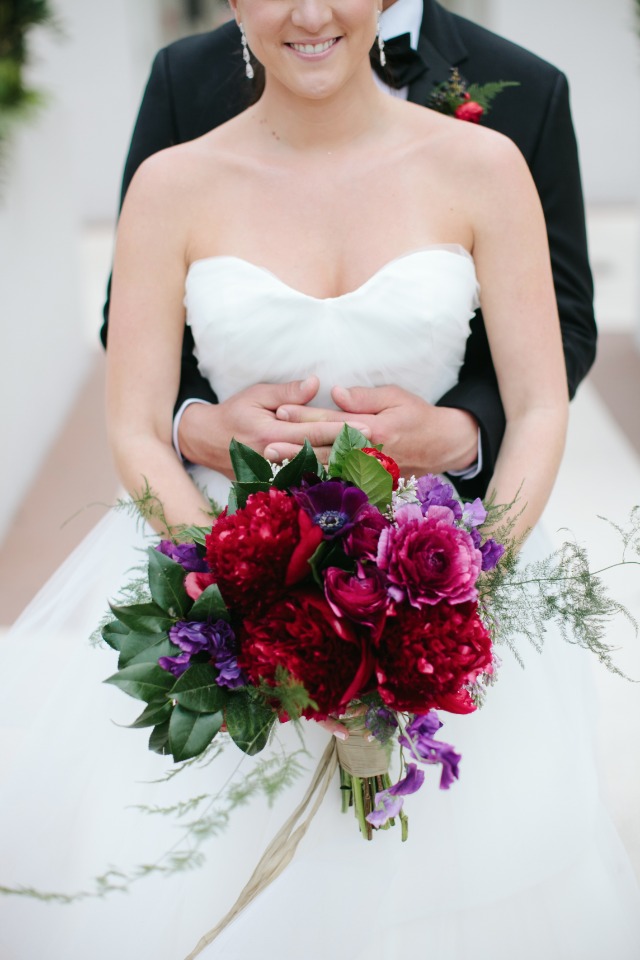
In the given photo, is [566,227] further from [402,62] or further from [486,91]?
[402,62]

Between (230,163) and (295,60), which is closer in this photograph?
(295,60)

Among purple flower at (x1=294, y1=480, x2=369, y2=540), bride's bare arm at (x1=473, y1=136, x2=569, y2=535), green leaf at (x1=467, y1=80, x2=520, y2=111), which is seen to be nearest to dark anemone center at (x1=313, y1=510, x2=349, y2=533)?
purple flower at (x1=294, y1=480, x2=369, y2=540)

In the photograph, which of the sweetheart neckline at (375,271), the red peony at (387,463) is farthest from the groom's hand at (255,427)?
the red peony at (387,463)

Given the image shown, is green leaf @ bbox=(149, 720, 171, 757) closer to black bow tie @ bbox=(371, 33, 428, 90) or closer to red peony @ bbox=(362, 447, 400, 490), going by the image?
red peony @ bbox=(362, 447, 400, 490)

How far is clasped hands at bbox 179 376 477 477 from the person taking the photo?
200 cm

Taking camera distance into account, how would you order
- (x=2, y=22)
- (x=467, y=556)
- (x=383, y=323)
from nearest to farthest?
(x=467, y=556) < (x=383, y=323) < (x=2, y=22)

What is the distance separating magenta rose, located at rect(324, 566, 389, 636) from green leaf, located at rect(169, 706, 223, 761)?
9.4 inches

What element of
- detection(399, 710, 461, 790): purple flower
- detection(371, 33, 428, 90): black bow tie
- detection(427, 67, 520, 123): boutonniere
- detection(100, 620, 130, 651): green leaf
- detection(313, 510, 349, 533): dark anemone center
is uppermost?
detection(371, 33, 428, 90): black bow tie

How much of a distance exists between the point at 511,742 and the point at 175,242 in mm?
1154

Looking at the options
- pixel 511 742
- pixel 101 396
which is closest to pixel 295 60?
pixel 511 742

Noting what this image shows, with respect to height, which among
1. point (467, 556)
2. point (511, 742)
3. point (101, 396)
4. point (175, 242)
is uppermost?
point (175, 242)

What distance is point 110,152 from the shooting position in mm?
9789

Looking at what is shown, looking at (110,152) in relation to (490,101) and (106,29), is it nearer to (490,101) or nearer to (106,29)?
(106,29)

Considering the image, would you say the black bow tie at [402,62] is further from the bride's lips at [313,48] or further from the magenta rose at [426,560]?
the magenta rose at [426,560]
